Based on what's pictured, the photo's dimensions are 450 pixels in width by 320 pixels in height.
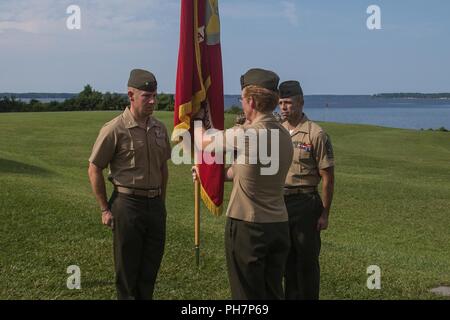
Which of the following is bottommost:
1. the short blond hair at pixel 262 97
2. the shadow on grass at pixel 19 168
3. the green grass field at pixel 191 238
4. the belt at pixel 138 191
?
the green grass field at pixel 191 238

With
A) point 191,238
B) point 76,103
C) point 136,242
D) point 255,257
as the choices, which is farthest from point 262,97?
point 76,103

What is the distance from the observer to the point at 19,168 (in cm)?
1436

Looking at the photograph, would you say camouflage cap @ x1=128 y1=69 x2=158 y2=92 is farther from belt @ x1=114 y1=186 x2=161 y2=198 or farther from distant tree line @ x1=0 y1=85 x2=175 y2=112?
distant tree line @ x1=0 y1=85 x2=175 y2=112

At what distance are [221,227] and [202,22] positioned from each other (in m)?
4.90

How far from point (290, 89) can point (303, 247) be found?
1.34 meters

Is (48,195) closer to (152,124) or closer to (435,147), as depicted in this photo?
(152,124)

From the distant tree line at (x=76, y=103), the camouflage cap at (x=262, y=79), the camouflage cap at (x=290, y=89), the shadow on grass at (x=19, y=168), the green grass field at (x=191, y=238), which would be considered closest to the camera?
the camouflage cap at (x=262, y=79)

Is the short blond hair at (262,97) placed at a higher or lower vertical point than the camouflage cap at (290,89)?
lower

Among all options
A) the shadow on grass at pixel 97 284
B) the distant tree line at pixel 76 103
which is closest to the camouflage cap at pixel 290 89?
the shadow on grass at pixel 97 284

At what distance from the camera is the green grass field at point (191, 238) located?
6320 mm

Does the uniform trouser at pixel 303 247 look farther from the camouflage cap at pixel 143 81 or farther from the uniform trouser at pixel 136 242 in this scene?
the camouflage cap at pixel 143 81

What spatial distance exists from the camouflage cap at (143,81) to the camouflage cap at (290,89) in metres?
1.09

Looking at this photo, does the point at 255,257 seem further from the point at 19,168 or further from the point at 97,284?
the point at 19,168

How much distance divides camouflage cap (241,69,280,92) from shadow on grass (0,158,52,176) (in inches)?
412
